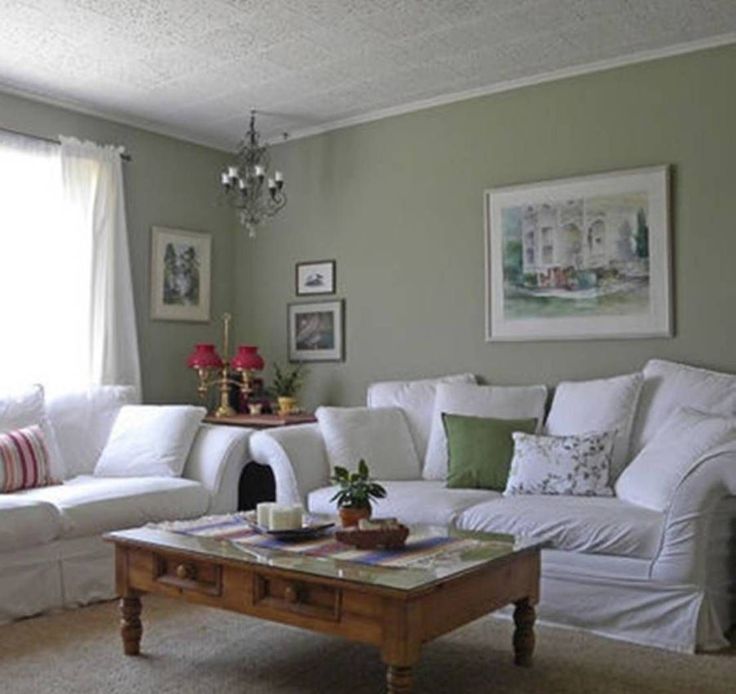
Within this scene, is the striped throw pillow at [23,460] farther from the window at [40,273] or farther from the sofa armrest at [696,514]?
the sofa armrest at [696,514]

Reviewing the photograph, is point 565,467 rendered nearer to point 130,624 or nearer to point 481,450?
point 481,450

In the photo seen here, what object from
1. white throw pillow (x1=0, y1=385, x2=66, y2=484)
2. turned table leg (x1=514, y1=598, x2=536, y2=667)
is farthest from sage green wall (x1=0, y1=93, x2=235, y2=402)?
turned table leg (x1=514, y1=598, x2=536, y2=667)

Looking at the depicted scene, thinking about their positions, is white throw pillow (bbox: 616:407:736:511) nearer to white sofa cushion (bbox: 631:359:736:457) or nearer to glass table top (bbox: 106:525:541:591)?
white sofa cushion (bbox: 631:359:736:457)

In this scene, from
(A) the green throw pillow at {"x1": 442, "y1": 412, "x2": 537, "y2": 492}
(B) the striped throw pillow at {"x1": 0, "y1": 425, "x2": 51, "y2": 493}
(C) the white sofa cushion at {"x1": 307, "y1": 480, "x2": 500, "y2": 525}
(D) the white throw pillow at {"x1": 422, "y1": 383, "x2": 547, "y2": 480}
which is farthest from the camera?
(D) the white throw pillow at {"x1": 422, "y1": 383, "x2": 547, "y2": 480}

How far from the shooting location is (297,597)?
2625 mm

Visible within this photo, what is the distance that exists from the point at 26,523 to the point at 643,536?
7.94 feet

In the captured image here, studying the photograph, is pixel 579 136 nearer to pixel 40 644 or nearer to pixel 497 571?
pixel 497 571

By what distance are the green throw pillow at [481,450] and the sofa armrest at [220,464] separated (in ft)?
3.46

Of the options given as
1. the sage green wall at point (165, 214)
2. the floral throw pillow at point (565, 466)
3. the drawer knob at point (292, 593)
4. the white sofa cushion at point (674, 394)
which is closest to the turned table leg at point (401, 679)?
the drawer knob at point (292, 593)

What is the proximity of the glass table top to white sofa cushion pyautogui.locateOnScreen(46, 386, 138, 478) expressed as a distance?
4.93 ft

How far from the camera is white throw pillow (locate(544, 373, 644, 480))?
394 cm

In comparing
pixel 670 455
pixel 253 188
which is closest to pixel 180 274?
pixel 253 188

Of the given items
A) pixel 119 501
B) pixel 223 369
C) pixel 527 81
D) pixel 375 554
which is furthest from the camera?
pixel 223 369

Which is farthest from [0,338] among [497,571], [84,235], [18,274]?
[497,571]
